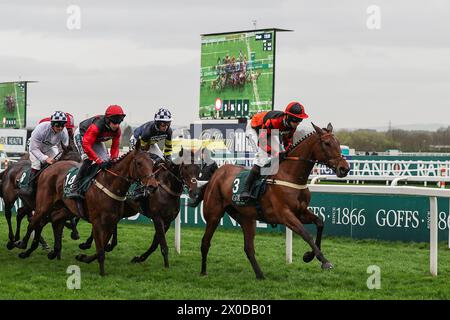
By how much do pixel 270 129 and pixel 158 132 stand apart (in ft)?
5.57

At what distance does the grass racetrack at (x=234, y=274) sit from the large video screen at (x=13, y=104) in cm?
3400

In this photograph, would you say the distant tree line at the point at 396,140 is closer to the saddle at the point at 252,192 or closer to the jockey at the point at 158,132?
the jockey at the point at 158,132

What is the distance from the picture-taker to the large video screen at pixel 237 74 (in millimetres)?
21312

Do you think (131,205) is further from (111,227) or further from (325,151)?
(325,151)

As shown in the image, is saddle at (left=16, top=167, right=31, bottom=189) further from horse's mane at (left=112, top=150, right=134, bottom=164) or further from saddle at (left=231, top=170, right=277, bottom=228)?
saddle at (left=231, top=170, right=277, bottom=228)

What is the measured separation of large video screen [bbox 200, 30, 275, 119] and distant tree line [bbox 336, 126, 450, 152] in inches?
1232

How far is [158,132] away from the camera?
9227 mm

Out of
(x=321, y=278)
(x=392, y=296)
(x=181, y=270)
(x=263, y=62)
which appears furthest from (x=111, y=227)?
(x=263, y=62)

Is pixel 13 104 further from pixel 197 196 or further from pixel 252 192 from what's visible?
pixel 252 192

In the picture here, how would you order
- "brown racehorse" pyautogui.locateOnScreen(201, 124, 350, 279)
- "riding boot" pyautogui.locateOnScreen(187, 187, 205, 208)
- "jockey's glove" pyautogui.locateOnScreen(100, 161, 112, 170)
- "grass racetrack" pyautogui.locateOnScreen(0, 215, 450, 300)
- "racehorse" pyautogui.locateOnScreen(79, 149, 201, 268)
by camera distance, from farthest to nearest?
"racehorse" pyautogui.locateOnScreen(79, 149, 201, 268)
"riding boot" pyautogui.locateOnScreen(187, 187, 205, 208)
"jockey's glove" pyautogui.locateOnScreen(100, 161, 112, 170)
"brown racehorse" pyautogui.locateOnScreen(201, 124, 350, 279)
"grass racetrack" pyautogui.locateOnScreen(0, 215, 450, 300)

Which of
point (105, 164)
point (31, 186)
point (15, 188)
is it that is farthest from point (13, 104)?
point (105, 164)

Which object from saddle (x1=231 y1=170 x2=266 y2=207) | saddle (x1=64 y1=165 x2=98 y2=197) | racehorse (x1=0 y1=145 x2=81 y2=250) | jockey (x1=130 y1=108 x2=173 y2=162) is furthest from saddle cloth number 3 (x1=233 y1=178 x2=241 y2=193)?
racehorse (x1=0 y1=145 x2=81 y2=250)

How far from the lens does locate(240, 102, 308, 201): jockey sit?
7.68 metres

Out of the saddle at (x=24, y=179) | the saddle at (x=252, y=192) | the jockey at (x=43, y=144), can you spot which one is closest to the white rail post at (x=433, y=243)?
the saddle at (x=252, y=192)
